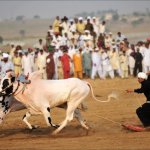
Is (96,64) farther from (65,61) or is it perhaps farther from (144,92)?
(144,92)

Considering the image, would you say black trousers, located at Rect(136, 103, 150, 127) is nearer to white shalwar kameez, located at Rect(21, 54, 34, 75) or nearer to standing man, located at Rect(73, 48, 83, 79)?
standing man, located at Rect(73, 48, 83, 79)

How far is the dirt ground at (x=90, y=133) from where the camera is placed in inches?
480

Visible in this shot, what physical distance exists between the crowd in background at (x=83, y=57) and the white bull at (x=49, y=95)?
11859mm

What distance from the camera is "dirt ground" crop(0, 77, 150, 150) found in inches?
480

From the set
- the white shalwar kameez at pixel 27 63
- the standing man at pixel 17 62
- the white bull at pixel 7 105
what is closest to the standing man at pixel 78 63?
the white shalwar kameez at pixel 27 63

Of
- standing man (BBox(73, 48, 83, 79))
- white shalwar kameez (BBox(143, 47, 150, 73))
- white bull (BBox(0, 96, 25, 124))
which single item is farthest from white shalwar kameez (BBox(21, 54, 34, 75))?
white bull (BBox(0, 96, 25, 124))

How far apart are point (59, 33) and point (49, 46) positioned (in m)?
2.29

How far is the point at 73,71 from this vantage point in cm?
2778

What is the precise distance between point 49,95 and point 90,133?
1135mm

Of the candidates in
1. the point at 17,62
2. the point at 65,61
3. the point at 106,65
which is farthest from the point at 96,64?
the point at 17,62

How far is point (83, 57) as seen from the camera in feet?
90.4

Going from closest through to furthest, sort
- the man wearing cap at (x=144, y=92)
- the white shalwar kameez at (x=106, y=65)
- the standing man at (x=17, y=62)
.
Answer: the man wearing cap at (x=144, y=92), the standing man at (x=17, y=62), the white shalwar kameez at (x=106, y=65)

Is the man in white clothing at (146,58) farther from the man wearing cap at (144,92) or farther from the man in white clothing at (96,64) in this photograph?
the man wearing cap at (144,92)

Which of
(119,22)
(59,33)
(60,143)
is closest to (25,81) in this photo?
(60,143)
